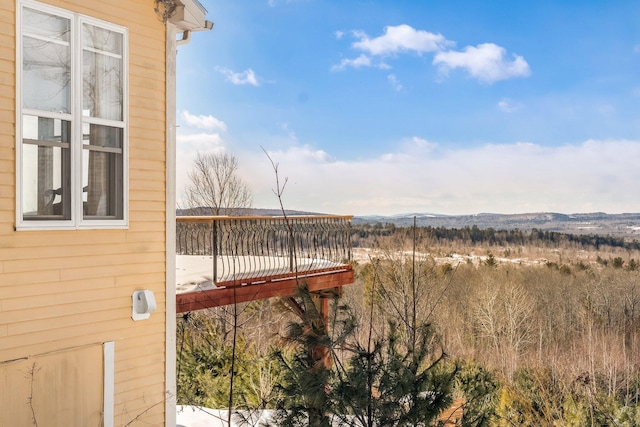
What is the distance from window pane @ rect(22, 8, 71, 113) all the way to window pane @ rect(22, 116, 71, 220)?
0.51 feet

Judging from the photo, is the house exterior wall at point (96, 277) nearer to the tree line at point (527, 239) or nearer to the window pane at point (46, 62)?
the window pane at point (46, 62)

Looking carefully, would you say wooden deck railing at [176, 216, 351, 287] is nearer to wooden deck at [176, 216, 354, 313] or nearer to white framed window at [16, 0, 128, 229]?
wooden deck at [176, 216, 354, 313]

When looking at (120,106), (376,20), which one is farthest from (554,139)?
(120,106)

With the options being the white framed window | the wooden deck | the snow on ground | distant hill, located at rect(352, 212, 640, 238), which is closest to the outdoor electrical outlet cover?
the white framed window

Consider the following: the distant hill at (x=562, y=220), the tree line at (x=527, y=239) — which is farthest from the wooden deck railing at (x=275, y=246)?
the distant hill at (x=562, y=220)

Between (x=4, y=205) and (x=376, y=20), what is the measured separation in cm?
4284

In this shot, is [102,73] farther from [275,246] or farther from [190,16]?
[275,246]

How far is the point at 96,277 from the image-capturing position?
4273 mm

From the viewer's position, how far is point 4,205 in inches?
146

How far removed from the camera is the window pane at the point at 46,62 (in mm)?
3889

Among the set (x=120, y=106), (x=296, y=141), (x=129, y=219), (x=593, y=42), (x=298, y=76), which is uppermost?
(x=593, y=42)

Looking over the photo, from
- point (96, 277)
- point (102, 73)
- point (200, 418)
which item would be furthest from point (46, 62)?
point (200, 418)

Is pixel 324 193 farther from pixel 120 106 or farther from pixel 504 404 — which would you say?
pixel 120 106

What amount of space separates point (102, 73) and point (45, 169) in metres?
0.98
